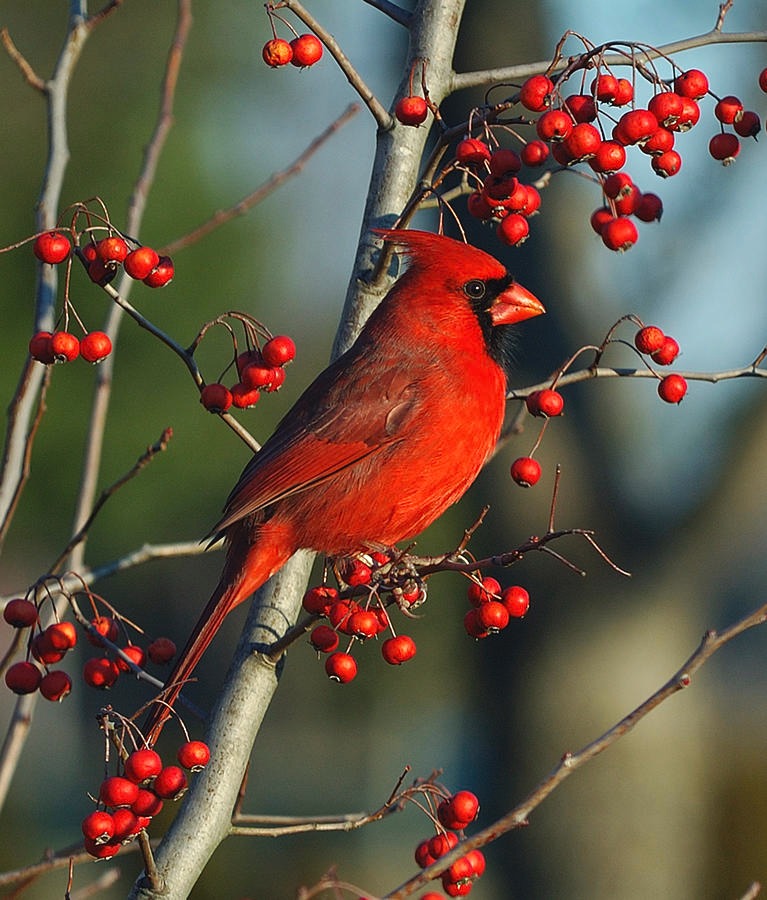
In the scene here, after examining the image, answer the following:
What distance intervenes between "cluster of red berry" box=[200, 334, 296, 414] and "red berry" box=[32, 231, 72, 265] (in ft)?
1.09

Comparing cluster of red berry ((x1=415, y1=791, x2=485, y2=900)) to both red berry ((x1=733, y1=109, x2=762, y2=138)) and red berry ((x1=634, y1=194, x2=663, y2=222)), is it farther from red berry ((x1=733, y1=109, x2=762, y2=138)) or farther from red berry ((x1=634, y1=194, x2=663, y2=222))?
red berry ((x1=733, y1=109, x2=762, y2=138))

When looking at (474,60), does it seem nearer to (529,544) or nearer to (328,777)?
(529,544)

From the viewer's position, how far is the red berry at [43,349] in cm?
194

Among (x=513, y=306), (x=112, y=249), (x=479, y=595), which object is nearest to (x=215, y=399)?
(x=112, y=249)

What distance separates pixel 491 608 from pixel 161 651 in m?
0.62

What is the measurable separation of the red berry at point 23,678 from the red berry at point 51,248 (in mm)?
640

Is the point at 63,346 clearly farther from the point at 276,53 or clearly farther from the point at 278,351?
the point at 276,53

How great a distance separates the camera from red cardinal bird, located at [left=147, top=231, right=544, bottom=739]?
251 centimetres

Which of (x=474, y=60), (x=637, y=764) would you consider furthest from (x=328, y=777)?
(x=474, y=60)

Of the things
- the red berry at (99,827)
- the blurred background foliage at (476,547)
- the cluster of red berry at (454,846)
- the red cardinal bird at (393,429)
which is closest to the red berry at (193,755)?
the red berry at (99,827)

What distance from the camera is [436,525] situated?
1191 centimetres

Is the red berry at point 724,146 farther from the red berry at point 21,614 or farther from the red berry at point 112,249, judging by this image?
the red berry at point 21,614

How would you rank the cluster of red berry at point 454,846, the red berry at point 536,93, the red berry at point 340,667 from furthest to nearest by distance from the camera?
the red berry at point 340,667
the cluster of red berry at point 454,846
the red berry at point 536,93

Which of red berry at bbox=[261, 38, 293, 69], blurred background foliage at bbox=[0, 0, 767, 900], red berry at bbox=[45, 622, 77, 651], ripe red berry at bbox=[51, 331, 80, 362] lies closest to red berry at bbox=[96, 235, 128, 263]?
ripe red berry at bbox=[51, 331, 80, 362]
